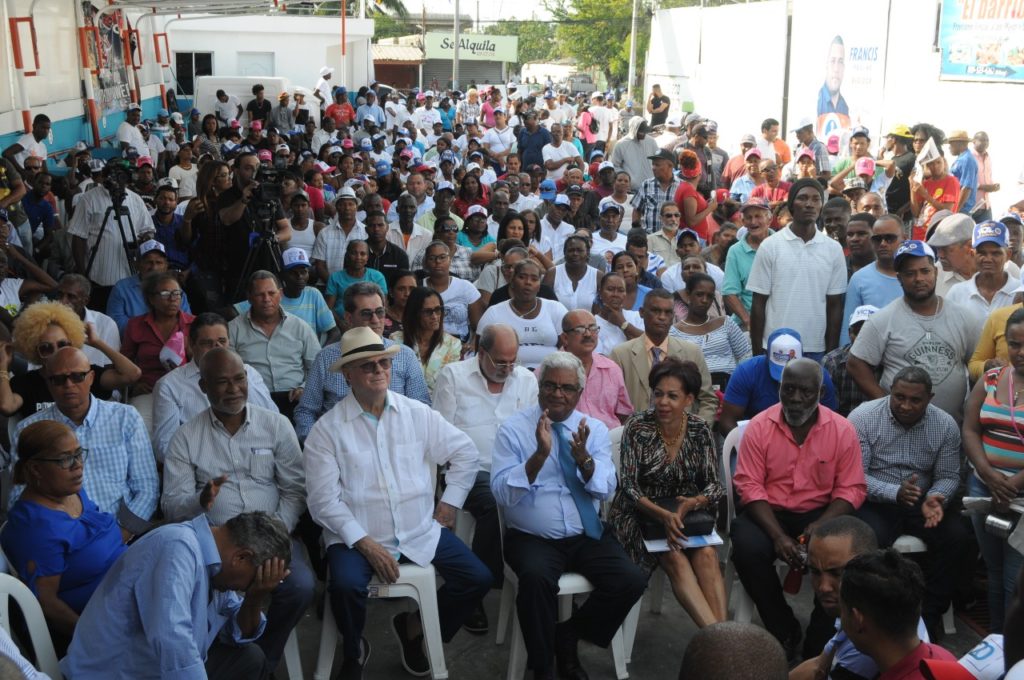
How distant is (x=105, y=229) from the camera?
7.95 metres

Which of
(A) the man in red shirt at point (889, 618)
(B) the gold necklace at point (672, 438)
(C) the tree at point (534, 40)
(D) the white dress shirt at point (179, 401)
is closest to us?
(A) the man in red shirt at point (889, 618)

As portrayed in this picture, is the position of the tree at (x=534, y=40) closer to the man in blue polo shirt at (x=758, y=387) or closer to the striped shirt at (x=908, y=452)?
the man in blue polo shirt at (x=758, y=387)

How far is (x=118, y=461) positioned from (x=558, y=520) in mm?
1827

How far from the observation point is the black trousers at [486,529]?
15.4ft

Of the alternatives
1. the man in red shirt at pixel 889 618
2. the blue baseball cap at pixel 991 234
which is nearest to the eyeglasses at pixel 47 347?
the man in red shirt at pixel 889 618

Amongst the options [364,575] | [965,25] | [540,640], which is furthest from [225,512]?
[965,25]

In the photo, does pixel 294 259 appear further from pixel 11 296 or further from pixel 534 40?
pixel 534 40

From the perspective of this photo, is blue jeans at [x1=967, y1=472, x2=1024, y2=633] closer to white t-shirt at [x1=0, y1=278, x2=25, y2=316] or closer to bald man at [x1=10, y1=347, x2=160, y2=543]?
bald man at [x1=10, y1=347, x2=160, y2=543]

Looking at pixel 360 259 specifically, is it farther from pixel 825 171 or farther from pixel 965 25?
pixel 965 25

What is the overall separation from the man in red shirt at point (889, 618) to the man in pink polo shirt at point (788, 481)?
5.07 feet

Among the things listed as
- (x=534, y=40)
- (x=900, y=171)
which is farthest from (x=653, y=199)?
(x=534, y=40)

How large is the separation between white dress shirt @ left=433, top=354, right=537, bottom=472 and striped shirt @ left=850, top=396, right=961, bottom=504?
160 centimetres

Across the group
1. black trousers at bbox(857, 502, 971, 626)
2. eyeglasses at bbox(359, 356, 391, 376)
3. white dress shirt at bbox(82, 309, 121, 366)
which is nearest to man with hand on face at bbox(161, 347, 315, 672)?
eyeglasses at bbox(359, 356, 391, 376)

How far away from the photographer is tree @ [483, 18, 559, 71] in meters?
75.0
